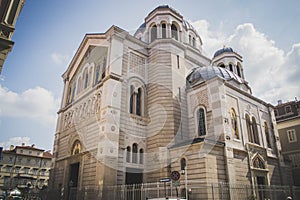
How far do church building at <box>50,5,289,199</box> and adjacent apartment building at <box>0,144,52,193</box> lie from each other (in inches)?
1122

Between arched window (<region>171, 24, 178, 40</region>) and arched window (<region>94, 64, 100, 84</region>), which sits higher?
arched window (<region>171, 24, 178, 40</region>)

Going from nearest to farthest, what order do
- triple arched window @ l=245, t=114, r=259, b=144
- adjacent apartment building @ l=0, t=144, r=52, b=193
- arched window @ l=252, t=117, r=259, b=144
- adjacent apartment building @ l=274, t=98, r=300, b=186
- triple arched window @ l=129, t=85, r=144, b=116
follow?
triple arched window @ l=129, t=85, r=144, b=116, triple arched window @ l=245, t=114, r=259, b=144, arched window @ l=252, t=117, r=259, b=144, adjacent apartment building @ l=274, t=98, r=300, b=186, adjacent apartment building @ l=0, t=144, r=52, b=193

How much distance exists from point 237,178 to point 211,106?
5737 mm

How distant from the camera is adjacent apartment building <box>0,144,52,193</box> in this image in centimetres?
4584

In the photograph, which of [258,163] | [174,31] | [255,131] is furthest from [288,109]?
[174,31]

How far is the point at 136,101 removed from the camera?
20.8 meters

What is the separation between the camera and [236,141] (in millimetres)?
18438

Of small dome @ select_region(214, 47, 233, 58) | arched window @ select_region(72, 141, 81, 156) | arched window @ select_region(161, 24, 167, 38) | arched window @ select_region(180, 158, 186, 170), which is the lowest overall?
arched window @ select_region(180, 158, 186, 170)

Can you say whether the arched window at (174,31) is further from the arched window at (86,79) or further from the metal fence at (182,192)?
the metal fence at (182,192)

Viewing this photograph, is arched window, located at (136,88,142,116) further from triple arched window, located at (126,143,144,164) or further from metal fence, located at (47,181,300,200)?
metal fence, located at (47,181,300,200)

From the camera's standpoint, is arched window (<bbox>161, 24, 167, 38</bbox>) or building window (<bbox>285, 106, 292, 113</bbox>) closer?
arched window (<bbox>161, 24, 167, 38</bbox>)

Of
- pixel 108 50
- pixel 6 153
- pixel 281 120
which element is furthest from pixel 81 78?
pixel 6 153

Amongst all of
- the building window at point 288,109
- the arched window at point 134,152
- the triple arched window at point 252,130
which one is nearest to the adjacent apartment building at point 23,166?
the arched window at point 134,152

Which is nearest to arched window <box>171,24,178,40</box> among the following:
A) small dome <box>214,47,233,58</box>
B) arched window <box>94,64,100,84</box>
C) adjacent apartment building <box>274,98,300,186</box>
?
small dome <box>214,47,233,58</box>
